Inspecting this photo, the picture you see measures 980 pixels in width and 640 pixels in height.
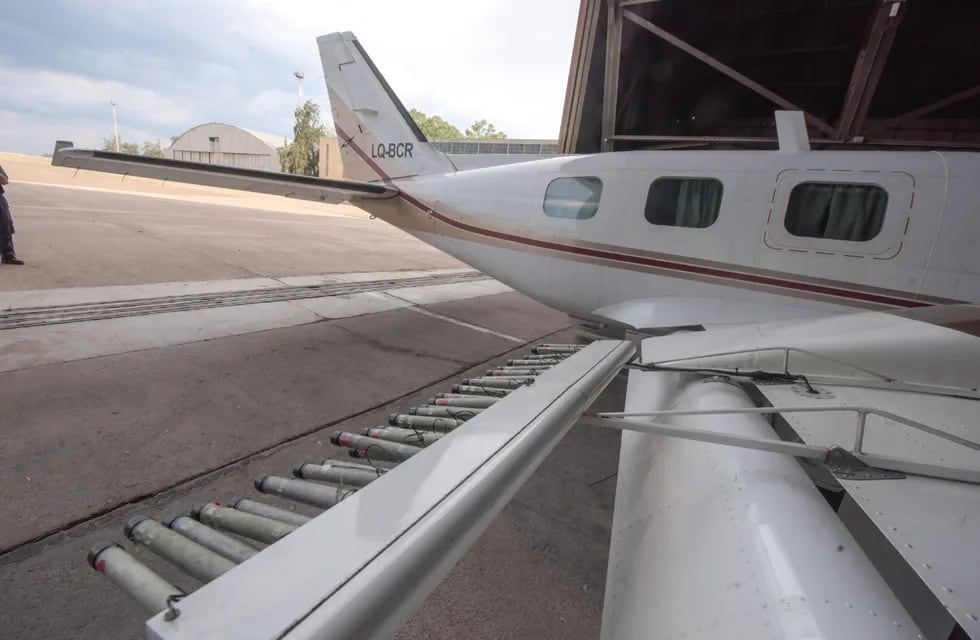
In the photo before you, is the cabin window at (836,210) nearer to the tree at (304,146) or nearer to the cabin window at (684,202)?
the cabin window at (684,202)

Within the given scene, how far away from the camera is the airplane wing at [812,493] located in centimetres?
102

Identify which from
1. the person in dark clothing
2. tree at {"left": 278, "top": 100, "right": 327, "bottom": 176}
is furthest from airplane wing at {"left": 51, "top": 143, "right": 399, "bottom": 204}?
tree at {"left": 278, "top": 100, "right": 327, "bottom": 176}

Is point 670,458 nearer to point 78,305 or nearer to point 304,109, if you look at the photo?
point 78,305

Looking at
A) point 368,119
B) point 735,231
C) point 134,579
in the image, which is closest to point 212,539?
point 134,579

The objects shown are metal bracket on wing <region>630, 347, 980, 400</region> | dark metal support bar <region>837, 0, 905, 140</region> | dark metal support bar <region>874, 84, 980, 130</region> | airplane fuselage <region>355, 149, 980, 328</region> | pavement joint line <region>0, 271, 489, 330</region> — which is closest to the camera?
metal bracket on wing <region>630, 347, 980, 400</region>

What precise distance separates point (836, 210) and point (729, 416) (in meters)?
2.78

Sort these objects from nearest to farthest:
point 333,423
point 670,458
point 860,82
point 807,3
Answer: point 670,458
point 333,423
point 860,82
point 807,3

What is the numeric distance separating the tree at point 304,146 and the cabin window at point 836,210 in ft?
174

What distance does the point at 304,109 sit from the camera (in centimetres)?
5228

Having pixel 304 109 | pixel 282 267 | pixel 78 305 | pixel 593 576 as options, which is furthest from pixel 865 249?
pixel 304 109

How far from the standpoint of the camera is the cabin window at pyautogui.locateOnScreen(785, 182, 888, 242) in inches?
136

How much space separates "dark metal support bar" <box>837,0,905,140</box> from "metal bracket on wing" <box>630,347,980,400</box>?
6957mm

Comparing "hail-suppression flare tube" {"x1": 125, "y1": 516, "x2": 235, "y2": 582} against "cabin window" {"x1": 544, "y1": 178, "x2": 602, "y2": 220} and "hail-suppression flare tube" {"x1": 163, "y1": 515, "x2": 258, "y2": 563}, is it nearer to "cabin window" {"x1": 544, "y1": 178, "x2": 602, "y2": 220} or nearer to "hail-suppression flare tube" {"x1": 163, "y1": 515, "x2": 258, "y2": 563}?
"hail-suppression flare tube" {"x1": 163, "y1": 515, "x2": 258, "y2": 563}

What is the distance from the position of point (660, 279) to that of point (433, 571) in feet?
13.1
